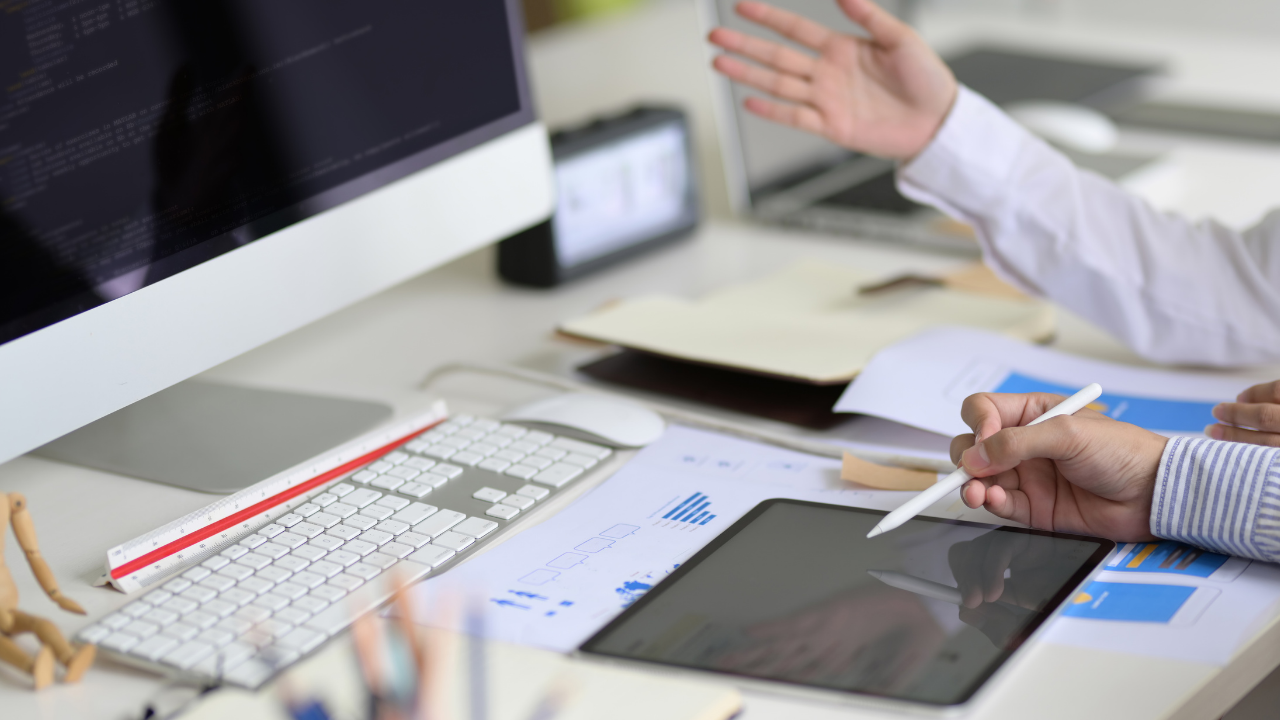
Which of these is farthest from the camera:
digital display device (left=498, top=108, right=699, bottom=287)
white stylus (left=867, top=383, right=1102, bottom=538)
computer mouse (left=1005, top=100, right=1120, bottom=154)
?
computer mouse (left=1005, top=100, right=1120, bottom=154)

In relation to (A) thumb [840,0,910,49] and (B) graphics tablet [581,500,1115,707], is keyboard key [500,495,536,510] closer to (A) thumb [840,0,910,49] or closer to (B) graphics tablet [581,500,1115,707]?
(B) graphics tablet [581,500,1115,707]

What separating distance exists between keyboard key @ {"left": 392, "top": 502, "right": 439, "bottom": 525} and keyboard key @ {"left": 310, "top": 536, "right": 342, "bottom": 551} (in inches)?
1.5

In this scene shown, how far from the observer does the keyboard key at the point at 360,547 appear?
25.4 inches

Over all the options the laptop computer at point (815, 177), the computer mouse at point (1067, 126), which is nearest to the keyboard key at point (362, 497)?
the laptop computer at point (815, 177)

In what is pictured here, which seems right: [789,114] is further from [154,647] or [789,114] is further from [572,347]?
[154,647]

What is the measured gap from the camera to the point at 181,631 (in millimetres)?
581

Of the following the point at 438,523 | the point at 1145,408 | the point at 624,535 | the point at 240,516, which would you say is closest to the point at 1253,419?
the point at 1145,408

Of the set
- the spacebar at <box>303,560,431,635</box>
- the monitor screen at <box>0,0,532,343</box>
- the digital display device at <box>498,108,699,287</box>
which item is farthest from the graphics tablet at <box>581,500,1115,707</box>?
the digital display device at <box>498,108,699,287</box>

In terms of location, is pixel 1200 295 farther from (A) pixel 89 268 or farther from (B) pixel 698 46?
(B) pixel 698 46

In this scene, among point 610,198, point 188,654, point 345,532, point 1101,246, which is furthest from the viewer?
point 610,198

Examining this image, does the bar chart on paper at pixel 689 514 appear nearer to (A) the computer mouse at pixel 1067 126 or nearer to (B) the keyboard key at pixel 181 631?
(B) the keyboard key at pixel 181 631

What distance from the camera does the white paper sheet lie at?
1.96 feet

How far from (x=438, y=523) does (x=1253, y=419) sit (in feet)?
1.54

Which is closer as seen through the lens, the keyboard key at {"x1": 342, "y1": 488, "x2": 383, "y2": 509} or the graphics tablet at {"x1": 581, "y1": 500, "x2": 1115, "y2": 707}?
the graphics tablet at {"x1": 581, "y1": 500, "x2": 1115, "y2": 707}
